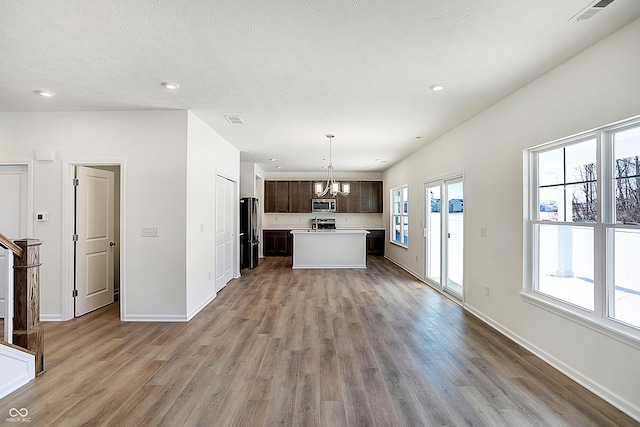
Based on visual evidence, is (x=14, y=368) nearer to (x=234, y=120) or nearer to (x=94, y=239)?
(x=94, y=239)

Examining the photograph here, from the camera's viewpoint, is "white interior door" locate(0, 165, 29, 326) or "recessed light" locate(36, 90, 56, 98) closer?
"recessed light" locate(36, 90, 56, 98)

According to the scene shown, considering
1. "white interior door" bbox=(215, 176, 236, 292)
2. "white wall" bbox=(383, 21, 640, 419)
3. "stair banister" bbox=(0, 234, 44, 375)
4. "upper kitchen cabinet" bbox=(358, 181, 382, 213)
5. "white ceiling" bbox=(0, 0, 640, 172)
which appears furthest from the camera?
"upper kitchen cabinet" bbox=(358, 181, 382, 213)

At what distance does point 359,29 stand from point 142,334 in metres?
3.76

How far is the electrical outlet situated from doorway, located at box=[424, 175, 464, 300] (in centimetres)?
427

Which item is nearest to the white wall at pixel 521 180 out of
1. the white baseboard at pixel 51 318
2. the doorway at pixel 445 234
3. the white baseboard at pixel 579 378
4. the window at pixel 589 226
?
the white baseboard at pixel 579 378

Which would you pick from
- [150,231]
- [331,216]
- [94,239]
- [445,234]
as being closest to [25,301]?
[150,231]

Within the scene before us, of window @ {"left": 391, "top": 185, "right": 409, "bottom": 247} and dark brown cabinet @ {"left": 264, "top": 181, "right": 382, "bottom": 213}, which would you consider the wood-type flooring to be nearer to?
window @ {"left": 391, "top": 185, "right": 409, "bottom": 247}

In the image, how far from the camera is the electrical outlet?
157 inches

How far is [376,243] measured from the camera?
9.91 meters

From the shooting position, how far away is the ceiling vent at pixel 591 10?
194cm

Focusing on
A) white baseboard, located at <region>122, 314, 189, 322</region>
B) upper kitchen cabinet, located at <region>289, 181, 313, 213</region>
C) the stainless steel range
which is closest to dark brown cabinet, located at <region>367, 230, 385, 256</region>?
the stainless steel range

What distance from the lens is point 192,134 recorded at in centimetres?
416

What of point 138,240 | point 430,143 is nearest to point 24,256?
point 138,240

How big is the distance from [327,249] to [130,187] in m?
4.67
